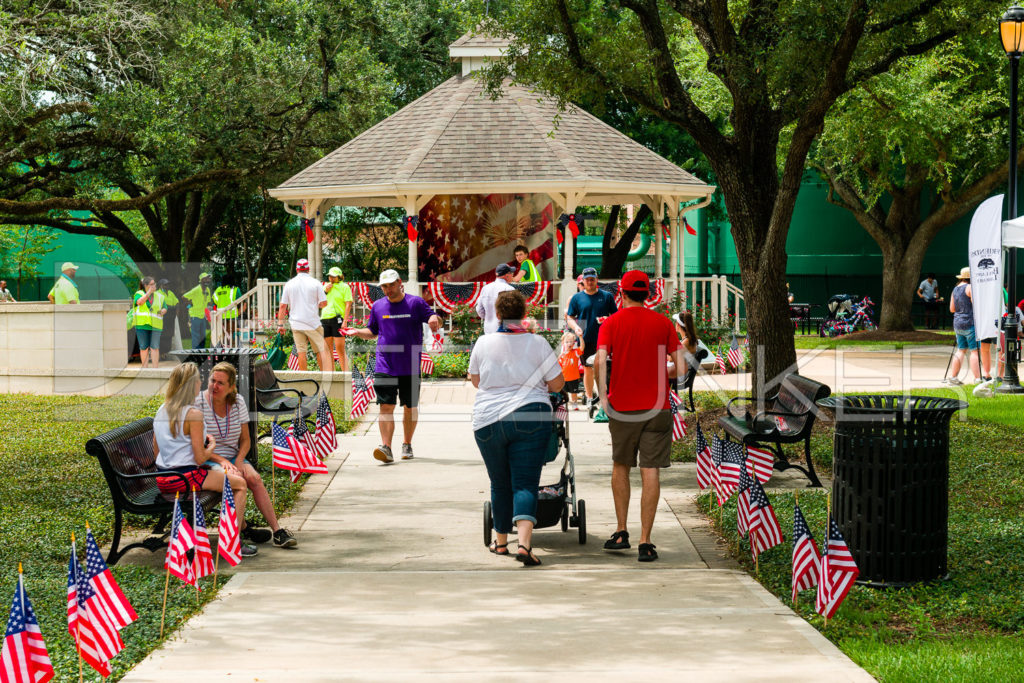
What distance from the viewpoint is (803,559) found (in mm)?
6324

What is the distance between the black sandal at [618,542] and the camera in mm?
7973

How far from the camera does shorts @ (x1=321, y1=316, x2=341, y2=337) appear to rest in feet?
59.3

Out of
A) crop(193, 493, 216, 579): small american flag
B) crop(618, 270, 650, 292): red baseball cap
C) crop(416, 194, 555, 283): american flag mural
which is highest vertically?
crop(416, 194, 555, 283): american flag mural

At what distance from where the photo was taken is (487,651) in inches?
223

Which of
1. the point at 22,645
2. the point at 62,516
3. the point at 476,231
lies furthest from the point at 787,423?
the point at 476,231

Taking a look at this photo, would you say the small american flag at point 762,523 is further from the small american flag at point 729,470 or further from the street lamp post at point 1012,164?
the street lamp post at point 1012,164

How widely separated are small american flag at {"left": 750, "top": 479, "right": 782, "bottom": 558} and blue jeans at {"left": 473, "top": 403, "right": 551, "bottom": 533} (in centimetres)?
145

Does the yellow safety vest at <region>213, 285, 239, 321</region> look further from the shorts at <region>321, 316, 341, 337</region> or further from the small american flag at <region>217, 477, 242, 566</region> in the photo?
the small american flag at <region>217, 477, 242, 566</region>

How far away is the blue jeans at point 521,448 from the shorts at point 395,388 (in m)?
3.64

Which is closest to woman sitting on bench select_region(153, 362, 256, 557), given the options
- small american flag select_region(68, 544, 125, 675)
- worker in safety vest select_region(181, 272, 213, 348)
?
small american flag select_region(68, 544, 125, 675)

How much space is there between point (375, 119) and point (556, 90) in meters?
14.6

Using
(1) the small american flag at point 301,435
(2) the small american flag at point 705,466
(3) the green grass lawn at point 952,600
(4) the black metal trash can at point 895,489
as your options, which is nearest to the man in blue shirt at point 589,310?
(3) the green grass lawn at point 952,600

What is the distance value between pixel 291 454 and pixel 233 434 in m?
1.08

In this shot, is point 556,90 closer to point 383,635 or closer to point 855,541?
point 855,541
